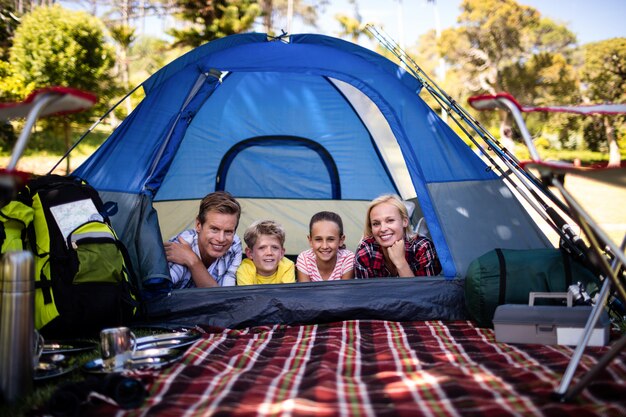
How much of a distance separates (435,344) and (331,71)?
162 cm

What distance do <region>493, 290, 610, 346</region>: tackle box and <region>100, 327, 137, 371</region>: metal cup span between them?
149 centimetres

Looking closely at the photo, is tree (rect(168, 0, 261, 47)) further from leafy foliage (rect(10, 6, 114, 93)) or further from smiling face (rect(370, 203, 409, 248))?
smiling face (rect(370, 203, 409, 248))

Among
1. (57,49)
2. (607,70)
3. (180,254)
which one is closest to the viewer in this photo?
(180,254)

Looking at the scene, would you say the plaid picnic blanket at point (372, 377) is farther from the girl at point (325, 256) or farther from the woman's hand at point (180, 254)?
the girl at point (325, 256)

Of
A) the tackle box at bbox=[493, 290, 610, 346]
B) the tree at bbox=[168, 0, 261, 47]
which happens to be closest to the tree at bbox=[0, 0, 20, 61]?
the tree at bbox=[168, 0, 261, 47]

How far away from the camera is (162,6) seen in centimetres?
1686

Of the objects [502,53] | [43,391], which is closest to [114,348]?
[43,391]

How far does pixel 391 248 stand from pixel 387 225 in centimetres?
12

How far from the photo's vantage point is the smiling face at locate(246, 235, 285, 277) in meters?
3.31

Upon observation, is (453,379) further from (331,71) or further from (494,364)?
(331,71)

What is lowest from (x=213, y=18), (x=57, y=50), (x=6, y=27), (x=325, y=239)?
(x=325, y=239)

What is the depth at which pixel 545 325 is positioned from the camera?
8.14 ft

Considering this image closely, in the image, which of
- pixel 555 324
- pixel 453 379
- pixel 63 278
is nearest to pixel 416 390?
pixel 453 379

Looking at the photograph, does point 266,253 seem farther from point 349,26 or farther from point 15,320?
point 349,26
